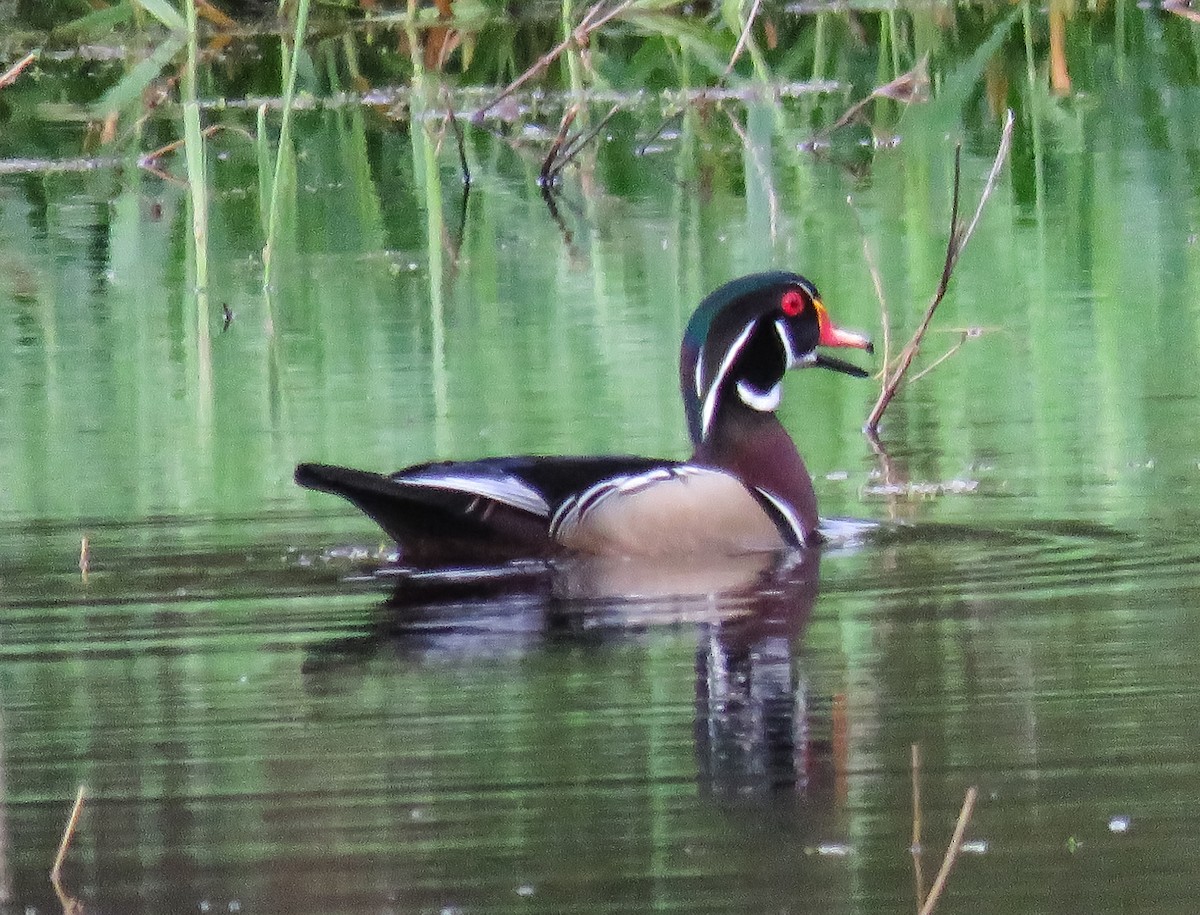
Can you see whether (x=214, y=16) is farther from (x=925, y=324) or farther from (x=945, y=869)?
(x=945, y=869)

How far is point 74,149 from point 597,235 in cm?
610

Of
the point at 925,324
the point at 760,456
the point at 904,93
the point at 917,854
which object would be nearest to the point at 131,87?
the point at 904,93

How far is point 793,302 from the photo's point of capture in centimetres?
872

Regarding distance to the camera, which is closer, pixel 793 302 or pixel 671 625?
pixel 671 625

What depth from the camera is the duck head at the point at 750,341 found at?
8.67 m

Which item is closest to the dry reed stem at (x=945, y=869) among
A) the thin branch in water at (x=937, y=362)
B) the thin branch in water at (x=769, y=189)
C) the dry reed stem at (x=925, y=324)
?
the dry reed stem at (x=925, y=324)

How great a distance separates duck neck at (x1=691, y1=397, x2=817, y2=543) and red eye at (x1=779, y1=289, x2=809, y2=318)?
31 cm

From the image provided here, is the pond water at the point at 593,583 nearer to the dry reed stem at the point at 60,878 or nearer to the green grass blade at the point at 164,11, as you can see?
the dry reed stem at the point at 60,878

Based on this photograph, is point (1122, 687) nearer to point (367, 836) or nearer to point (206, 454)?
point (367, 836)

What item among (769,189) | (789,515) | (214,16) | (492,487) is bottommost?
(789,515)

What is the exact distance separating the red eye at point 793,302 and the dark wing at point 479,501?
2.82 feet

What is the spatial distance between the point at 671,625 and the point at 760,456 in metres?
1.67

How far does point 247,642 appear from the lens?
6.85 meters

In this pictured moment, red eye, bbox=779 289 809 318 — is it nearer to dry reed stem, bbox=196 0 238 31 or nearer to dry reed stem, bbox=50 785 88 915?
dry reed stem, bbox=50 785 88 915
